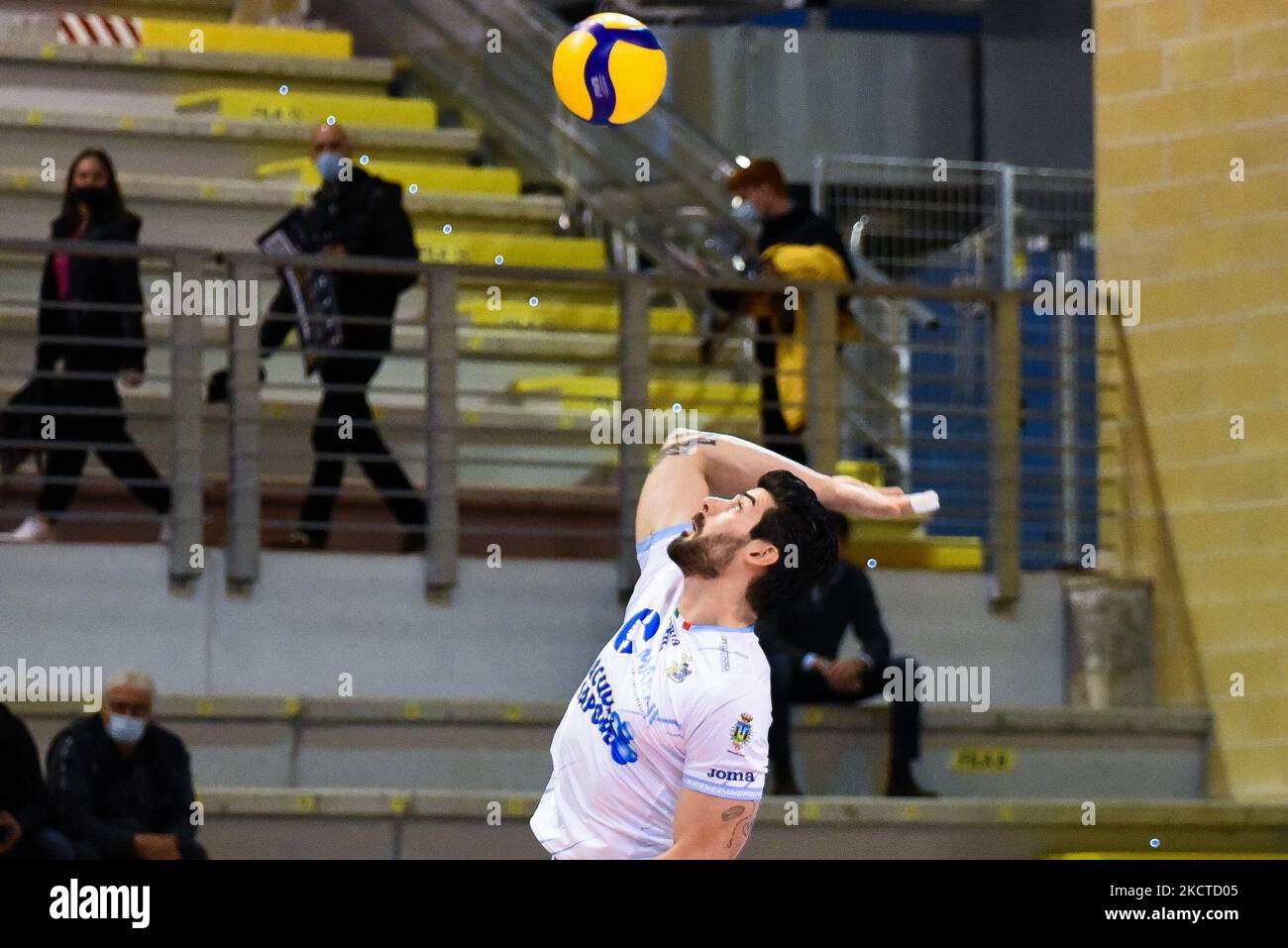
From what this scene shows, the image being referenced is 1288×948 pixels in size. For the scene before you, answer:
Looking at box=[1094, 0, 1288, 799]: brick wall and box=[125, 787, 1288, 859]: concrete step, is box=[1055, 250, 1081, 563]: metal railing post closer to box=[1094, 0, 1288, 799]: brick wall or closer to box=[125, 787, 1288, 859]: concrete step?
box=[1094, 0, 1288, 799]: brick wall

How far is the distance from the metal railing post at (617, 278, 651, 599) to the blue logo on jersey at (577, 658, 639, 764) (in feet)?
15.4

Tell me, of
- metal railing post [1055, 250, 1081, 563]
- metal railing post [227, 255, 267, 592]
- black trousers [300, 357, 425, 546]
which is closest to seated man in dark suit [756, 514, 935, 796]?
black trousers [300, 357, 425, 546]

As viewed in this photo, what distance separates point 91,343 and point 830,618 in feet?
9.89

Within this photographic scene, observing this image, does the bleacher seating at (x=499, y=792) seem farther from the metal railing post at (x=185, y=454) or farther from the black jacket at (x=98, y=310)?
the black jacket at (x=98, y=310)

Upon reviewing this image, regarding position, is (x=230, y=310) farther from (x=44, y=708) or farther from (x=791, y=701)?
(x=791, y=701)

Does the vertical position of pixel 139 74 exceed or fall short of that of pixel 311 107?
it exceeds it

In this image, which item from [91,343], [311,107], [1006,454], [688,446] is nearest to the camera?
[688,446]

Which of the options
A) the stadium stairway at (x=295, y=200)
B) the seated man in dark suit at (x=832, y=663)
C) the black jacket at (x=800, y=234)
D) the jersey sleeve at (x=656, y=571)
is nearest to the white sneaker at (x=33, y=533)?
the stadium stairway at (x=295, y=200)

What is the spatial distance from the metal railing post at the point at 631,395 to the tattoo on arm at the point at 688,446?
4.45 metres

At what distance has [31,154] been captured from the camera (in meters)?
12.5

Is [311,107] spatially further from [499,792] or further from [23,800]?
[23,800]

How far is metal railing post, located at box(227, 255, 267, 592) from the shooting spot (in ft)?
32.5

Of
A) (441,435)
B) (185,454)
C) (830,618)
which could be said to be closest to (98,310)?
(185,454)

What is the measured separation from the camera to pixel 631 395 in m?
10.6
